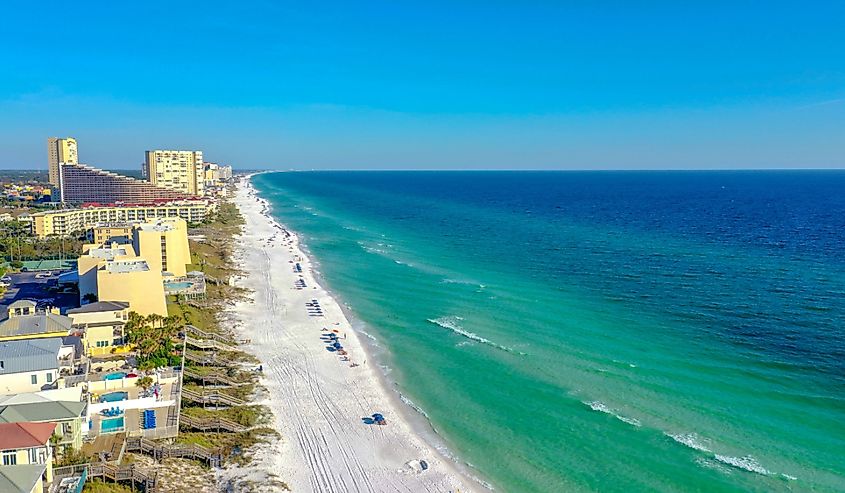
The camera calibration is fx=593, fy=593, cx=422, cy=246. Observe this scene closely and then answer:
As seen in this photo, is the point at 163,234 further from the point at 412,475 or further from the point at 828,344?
the point at 828,344

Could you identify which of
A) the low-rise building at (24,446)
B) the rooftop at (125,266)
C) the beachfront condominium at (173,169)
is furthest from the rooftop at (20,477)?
the beachfront condominium at (173,169)

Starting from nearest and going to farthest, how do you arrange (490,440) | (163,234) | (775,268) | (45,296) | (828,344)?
(490,440), (828,344), (45,296), (163,234), (775,268)

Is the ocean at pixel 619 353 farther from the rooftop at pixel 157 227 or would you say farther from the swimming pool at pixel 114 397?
the rooftop at pixel 157 227

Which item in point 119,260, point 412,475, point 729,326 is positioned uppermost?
point 119,260

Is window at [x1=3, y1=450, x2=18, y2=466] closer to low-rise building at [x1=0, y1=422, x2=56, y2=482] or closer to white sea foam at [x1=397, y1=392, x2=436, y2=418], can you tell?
low-rise building at [x1=0, y1=422, x2=56, y2=482]

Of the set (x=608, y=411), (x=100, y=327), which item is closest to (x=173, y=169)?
(x=100, y=327)

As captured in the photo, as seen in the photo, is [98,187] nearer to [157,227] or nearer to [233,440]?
[157,227]

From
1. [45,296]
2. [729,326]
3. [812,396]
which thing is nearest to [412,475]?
[812,396]
